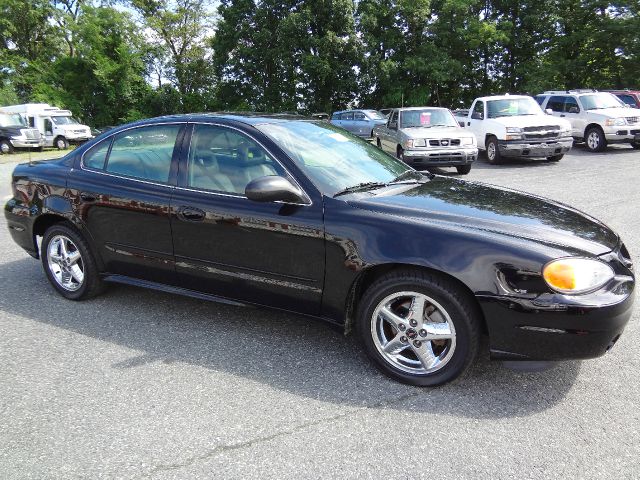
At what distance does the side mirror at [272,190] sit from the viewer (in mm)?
3184

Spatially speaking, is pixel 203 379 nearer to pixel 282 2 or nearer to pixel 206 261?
pixel 206 261

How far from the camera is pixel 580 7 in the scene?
1283 inches

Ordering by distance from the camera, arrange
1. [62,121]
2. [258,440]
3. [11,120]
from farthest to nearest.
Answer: [62,121] < [11,120] < [258,440]

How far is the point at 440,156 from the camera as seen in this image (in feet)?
39.3

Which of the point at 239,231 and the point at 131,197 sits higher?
the point at 131,197

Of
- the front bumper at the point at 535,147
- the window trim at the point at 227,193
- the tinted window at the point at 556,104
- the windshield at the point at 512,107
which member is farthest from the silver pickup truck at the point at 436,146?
the window trim at the point at 227,193

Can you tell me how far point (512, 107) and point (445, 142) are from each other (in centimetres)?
390

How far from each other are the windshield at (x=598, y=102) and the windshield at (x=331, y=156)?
15.0 m

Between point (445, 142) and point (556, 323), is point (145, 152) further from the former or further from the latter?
point (445, 142)

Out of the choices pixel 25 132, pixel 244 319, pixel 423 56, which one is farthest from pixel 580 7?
pixel 244 319

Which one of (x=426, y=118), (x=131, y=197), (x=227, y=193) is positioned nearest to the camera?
(x=227, y=193)

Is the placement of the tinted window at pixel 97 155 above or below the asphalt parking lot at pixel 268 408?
above

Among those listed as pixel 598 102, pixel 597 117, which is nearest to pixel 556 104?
pixel 598 102

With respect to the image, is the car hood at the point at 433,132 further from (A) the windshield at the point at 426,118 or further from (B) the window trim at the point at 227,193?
(B) the window trim at the point at 227,193
